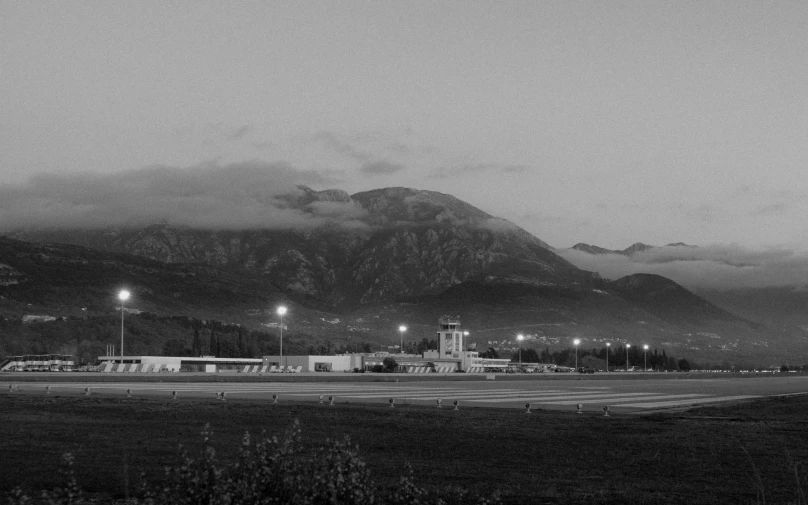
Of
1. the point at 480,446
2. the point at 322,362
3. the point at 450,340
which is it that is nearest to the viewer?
the point at 480,446

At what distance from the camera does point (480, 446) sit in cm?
2147

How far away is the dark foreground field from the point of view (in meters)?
15.0

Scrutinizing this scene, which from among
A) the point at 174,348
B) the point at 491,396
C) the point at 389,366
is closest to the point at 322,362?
the point at 389,366

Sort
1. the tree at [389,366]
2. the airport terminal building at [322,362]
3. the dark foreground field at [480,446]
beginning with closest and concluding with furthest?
the dark foreground field at [480,446] → the airport terminal building at [322,362] → the tree at [389,366]

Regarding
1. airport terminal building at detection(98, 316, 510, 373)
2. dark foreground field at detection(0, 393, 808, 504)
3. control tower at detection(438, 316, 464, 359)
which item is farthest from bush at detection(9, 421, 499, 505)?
control tower at detection(438, 316, 464, 359)

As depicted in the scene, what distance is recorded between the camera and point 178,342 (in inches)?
7603

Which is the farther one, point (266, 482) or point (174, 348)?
point (174, 348)

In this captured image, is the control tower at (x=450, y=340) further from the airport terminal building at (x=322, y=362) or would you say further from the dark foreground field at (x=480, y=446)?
the dark foreground field at (x=480, y=446)

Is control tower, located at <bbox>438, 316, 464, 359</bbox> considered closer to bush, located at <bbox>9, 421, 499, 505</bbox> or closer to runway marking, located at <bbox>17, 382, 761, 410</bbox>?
runway marking, located at <bbox>17, 382, 761, 410</bbox>

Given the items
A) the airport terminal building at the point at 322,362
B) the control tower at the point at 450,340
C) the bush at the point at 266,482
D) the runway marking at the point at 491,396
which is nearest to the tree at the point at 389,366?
the airport terminal building at the point at 322,362

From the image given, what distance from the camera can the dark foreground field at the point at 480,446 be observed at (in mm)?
14984

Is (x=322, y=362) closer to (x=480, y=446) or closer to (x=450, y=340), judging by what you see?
(x=450, y=340)

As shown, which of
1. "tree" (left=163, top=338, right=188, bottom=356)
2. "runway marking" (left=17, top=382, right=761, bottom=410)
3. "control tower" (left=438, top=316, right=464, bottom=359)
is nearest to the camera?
"runway marking" (left=17, top=382, right=761, bottom=410)

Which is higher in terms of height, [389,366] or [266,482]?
[266,482]
